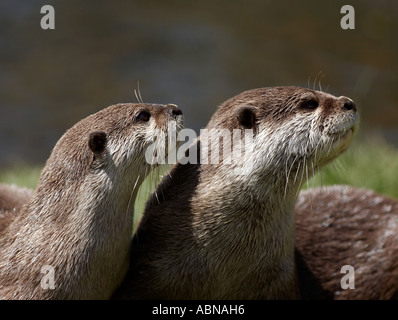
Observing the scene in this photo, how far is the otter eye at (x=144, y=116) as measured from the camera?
11.6ft

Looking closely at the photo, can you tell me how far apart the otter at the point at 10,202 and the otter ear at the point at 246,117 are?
1269mm

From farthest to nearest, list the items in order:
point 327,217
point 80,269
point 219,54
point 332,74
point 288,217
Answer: point 219,54 → point 332,74 → point 327,217 → point 288,217 → point 80,269

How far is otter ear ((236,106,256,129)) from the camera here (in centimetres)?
360

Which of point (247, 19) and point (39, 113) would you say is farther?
point (247, 19)

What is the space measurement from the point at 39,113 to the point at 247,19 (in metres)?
4.37

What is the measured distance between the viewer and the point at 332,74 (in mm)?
12828

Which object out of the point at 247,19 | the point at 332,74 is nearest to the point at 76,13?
the point at 247,19

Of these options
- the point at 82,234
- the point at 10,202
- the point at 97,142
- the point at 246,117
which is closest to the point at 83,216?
the point at 82,234

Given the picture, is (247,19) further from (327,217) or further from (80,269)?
(80,269)

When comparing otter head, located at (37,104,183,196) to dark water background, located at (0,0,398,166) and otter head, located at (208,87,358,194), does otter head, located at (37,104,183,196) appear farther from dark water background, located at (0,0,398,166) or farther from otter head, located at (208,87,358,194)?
dark water background, located at (0,0,398,166)

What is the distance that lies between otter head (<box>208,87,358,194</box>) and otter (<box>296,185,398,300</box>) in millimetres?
801

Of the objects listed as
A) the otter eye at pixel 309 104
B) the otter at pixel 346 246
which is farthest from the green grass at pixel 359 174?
the otter eye at pixel 309 104

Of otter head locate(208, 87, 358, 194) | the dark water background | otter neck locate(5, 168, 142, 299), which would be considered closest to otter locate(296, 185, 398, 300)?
otter head locate(208, 87, 358, 194)

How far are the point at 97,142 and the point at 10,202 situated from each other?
1034 millimetres
